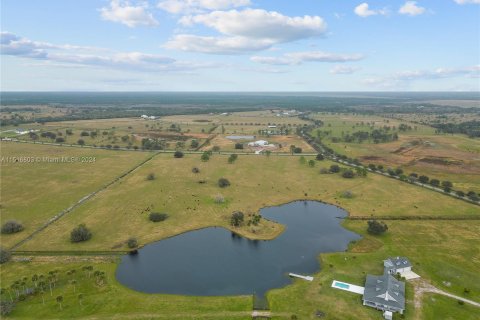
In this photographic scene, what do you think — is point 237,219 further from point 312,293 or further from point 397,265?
point 397,265

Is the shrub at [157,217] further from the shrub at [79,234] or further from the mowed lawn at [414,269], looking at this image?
the mowed lawn at [414,269]

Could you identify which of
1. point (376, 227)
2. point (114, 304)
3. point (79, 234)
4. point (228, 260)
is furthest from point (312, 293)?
point (79, 234)

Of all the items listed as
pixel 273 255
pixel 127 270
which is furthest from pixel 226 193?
pixel 127 270

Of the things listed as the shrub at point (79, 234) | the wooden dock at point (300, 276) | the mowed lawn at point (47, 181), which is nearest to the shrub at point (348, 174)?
the wooden dock at point (300, 276)

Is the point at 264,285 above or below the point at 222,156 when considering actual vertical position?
below

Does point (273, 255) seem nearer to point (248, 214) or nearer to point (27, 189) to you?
point (248, 214)

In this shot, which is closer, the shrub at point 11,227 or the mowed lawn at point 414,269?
the mowed lawn at point 414,269

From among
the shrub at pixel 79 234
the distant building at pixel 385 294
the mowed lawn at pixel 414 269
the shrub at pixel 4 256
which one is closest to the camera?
the distant building at pixel 385 294
